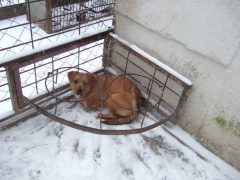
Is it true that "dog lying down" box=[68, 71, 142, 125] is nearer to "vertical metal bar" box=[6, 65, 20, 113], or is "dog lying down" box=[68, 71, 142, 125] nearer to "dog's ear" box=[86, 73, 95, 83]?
"dog's ear" box=[86, 73, 95, 83]

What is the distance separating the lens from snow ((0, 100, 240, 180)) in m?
2.62

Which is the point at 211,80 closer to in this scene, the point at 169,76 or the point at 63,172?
the point at 169,76

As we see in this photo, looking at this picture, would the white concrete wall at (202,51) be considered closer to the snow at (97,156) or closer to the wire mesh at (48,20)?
the snow at (97,156)

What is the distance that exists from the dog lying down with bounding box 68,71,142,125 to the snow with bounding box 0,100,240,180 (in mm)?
157

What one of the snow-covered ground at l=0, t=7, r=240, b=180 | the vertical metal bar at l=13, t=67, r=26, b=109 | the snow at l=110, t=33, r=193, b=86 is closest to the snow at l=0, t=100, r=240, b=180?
the snow-covered ground at l=0, t=7, r=240, b=180

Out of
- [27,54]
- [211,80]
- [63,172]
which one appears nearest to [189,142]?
[211,80]

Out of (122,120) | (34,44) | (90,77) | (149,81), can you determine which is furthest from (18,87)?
Result: (34,44)

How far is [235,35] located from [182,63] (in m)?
0.77

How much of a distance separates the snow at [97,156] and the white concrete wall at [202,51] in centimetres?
28

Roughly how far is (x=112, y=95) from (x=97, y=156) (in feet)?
2.77

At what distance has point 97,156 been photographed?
2814mm

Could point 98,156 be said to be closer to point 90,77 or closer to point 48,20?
point 90,77

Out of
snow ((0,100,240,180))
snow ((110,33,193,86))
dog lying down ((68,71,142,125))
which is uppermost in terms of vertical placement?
snow ((110,33,193,86))

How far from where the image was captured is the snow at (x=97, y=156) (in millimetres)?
2619
